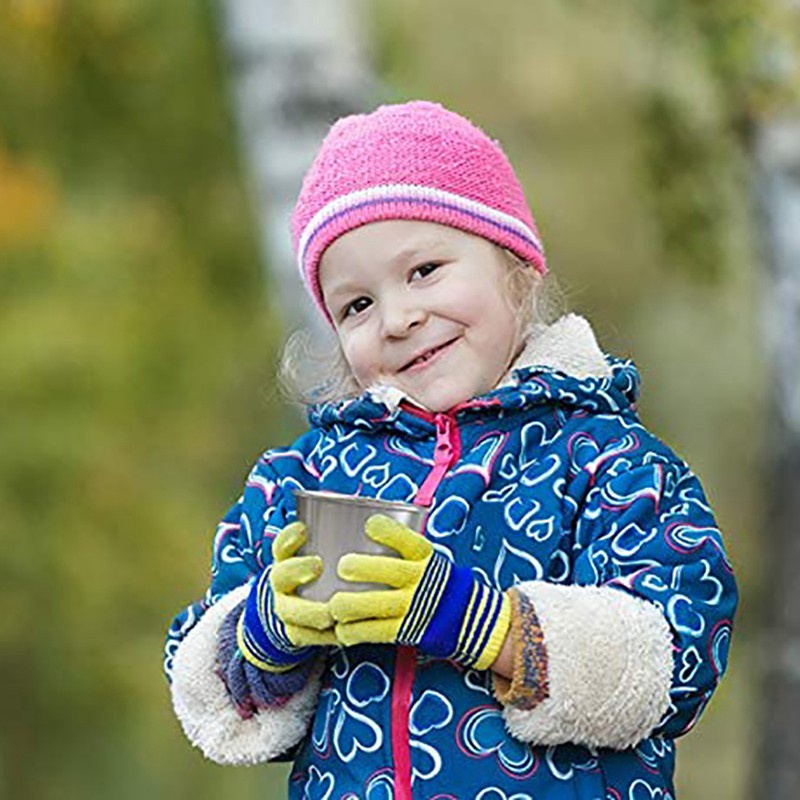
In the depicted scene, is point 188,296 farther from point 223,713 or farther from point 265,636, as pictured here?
point 265,636

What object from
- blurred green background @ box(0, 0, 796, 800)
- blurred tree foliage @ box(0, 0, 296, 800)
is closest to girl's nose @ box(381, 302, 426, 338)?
blurred green background @ box(0, 0, 796, 800)

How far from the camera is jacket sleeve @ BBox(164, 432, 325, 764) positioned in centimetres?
289

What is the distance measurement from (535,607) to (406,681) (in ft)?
0.66

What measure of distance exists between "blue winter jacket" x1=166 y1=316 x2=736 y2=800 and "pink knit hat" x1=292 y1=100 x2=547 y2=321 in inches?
6.5

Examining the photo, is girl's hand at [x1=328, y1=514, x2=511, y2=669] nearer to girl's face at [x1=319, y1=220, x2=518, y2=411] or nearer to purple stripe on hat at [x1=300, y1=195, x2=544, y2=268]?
girl's face at [x1=319, y1=220, x2=518, y2=411]

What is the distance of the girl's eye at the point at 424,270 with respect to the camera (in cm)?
289

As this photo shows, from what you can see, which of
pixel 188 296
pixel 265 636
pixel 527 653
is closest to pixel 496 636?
pixel 527 653

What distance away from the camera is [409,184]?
2914 mm

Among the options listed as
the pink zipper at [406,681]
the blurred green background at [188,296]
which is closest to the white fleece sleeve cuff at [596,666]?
the pink zipper at [406,681]

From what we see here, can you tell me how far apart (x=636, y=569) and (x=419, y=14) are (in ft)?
41.4

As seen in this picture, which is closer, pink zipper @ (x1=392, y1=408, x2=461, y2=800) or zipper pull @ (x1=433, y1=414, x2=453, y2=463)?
pink zipper @ (x1=392, y1=408, x2=461, y2=800)

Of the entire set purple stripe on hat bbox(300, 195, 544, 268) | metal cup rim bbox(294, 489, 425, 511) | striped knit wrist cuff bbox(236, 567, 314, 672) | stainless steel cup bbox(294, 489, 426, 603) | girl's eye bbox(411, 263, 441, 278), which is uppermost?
purple stripe on hat bbox(300, 195, 544, 268)

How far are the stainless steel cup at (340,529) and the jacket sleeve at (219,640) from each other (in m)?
0.24

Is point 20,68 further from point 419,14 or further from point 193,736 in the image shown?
point 193,736
